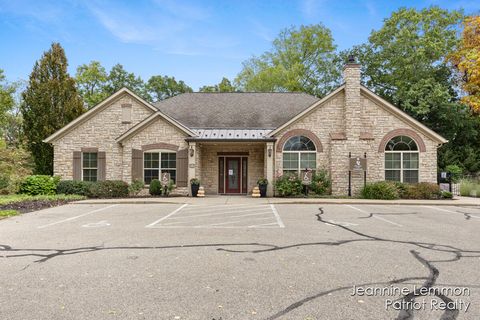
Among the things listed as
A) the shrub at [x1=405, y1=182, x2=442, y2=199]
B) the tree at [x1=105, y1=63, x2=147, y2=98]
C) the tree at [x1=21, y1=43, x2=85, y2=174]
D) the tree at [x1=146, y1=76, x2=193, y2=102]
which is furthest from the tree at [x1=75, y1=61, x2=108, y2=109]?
the shrub at [x1=405, y1=182, x2=442, y2=199]

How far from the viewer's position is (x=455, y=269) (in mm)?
5184

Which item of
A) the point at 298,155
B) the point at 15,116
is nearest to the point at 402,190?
the point at 298,155

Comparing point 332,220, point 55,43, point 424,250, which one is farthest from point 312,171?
point 55,43

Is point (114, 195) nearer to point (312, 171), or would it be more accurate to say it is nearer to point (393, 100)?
point (312, 171)

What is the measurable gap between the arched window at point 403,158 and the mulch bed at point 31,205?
1678cm

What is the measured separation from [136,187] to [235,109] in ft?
27.5

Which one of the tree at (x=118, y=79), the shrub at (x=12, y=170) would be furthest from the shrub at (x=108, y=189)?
the tree at (x=118, y=79)

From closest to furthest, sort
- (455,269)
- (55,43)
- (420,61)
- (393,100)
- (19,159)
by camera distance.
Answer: (455,269) → (19,159) → (55,43) → (420,61) → (393,100)

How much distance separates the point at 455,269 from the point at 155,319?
4565mm

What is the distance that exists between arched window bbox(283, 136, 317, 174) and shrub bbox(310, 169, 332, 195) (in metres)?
0.64

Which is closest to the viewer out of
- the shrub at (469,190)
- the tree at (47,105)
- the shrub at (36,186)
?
the shrub at (36,186)

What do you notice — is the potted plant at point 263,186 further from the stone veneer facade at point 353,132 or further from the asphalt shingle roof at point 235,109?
the asphalt shingle roof at point 235,109

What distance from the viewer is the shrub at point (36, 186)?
17.6 m

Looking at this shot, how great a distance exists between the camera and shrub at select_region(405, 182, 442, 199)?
1711 cm
